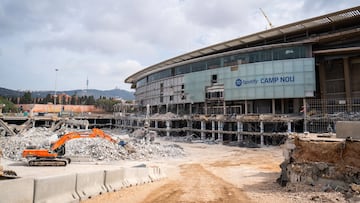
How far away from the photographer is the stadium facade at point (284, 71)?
36.1 metres

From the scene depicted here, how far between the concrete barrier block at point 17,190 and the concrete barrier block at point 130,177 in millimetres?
5035

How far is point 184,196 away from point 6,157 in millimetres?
20409

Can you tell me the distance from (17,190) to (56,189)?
48.7 inches

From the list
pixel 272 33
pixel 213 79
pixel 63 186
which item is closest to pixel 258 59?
pixel 272 33

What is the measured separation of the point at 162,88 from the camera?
2362 inches

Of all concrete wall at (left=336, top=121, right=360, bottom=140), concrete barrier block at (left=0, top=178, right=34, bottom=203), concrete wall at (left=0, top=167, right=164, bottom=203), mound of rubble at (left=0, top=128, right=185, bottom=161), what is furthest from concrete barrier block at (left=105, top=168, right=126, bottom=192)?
mound of rubble at (left=0, top=128, right=185, bottom=161)

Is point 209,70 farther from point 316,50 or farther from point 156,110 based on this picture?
point 156,110

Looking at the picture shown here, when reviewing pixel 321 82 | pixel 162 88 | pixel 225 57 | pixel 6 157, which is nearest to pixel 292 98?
pixel 321 82

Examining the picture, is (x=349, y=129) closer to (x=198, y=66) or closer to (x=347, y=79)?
(x=347, y=79)

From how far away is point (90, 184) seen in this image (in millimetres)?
8656

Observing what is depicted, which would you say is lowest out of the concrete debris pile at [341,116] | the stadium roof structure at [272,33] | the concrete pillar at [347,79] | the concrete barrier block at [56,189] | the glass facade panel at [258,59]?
Result: the concrete barrier block at [56,189]

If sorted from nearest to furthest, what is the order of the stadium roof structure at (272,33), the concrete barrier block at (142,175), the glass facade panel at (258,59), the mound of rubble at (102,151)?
the concrete barrier block at (142,175) < the mound of rubble at (102,151) < the stadium roof structure at (272,33) < the glass facade panel at (258,59)

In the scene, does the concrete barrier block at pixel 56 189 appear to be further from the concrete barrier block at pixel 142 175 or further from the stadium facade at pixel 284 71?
the stadium facade at pixel 284 71

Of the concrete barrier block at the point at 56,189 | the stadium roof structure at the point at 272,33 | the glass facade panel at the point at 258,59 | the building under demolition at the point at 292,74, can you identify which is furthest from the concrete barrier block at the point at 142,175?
the stadium roof structure at the point at 272,33
